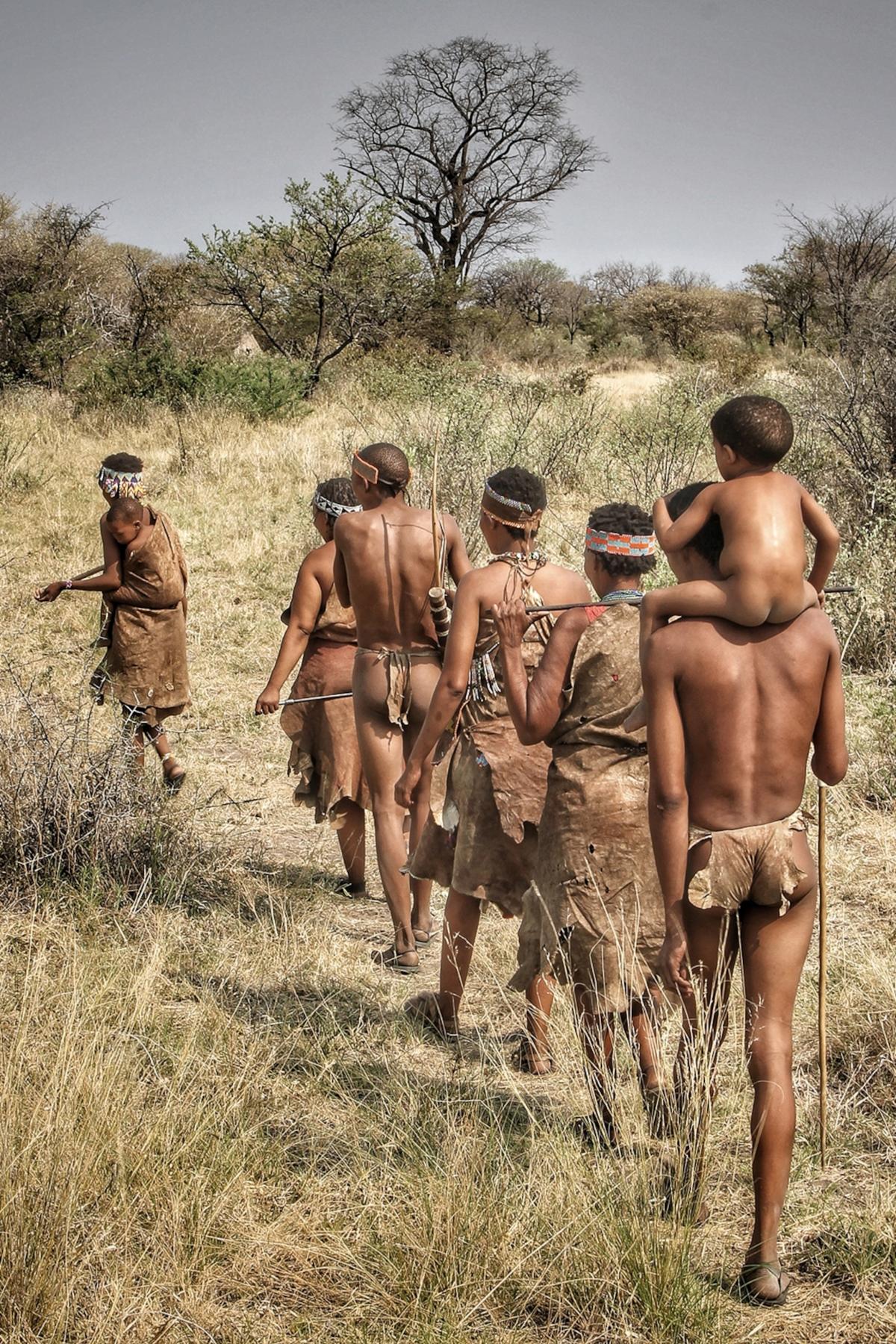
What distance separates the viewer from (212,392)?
15109 mm

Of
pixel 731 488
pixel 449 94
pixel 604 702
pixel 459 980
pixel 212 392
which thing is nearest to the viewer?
pixel 731 488

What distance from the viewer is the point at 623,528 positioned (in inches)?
124

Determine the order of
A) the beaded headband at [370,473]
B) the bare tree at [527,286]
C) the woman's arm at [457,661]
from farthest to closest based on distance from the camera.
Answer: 1. the bare tree at [527,286]
2. the beaded headband at [370,473]
3. the woman's arm at [457,661]

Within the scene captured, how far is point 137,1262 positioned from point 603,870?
55.5 inches

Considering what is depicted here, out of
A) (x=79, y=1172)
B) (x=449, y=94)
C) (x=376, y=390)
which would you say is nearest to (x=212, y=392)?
(x=376, y=390)

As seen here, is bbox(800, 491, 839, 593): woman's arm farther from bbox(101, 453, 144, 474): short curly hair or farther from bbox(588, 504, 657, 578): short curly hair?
bbox(101, 453, 144, 474): short curly hair

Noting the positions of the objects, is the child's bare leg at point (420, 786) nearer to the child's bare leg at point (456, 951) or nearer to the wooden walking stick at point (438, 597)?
the wooden walking stick at point (438, 597)

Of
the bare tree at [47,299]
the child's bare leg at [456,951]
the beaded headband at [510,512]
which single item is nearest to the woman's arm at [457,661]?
the beaded headband at [510,512]

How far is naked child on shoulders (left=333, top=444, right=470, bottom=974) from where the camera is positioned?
4.41 metres

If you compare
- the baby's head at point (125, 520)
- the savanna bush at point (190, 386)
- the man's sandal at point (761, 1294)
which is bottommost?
the man's sandal at point (761, 1294)

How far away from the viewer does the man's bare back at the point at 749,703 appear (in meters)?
2.50

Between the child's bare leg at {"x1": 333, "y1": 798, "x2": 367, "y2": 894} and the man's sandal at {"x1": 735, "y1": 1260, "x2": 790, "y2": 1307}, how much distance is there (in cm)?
285

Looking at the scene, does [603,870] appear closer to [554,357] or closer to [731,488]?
[731,488]

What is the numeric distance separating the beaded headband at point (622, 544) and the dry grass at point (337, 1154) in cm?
131
